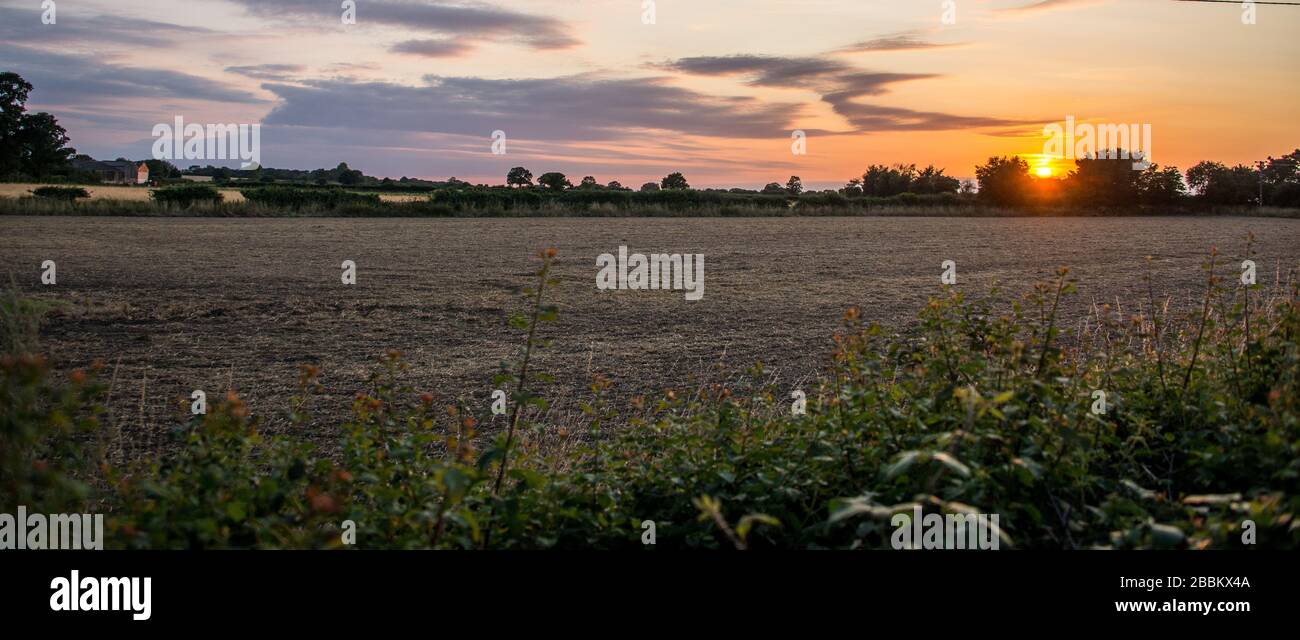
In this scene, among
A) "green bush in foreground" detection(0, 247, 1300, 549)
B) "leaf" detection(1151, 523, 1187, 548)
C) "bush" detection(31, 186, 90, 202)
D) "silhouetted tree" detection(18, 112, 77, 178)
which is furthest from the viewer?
"silhouetted tree" detection(18, 112, 77, 178)

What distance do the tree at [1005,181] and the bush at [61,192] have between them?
7149 centimetres

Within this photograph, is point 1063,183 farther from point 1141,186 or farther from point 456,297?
point 456,297

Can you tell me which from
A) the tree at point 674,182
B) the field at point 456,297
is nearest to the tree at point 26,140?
the field at point 456,297

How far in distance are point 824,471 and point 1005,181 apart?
89016mm

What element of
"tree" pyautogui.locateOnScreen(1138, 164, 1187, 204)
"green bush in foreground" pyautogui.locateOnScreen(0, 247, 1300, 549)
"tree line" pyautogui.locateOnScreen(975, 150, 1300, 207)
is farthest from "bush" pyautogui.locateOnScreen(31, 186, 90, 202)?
"tree" pyautogui.locateOnScreen(1138, 164, 1187, 204)

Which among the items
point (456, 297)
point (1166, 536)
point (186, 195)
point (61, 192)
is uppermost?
point (61, 192)

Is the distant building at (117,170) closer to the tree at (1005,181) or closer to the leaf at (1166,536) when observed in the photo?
the tree at (1005,181)

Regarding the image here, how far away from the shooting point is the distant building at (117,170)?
254 feet

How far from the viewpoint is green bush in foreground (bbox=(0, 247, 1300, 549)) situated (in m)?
3.21

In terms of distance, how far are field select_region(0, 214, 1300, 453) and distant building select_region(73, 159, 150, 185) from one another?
1488 inches

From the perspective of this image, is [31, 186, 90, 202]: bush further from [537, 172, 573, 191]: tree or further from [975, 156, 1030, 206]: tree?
[975, 156, 1030, 206]: tree

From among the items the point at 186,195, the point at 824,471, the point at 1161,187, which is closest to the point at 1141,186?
the point at 1161,187

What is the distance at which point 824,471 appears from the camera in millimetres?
4398
